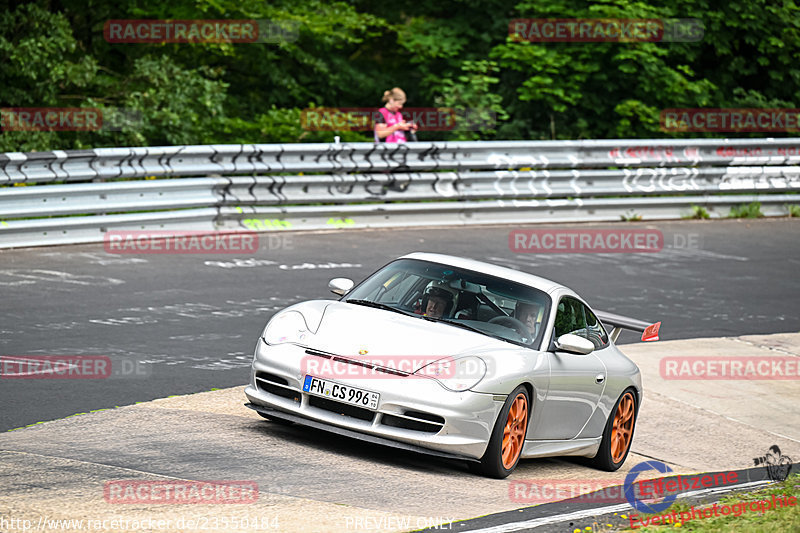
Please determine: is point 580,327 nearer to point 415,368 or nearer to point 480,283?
point 480,283

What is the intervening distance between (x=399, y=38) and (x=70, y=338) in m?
16.4

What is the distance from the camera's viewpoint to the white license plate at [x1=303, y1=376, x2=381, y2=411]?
732cm

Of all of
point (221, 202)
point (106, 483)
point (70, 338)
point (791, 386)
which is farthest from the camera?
point (221, 202)

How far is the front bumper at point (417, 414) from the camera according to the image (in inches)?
287

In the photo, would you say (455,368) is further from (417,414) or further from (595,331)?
(595,331)

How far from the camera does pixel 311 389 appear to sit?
24.5ft

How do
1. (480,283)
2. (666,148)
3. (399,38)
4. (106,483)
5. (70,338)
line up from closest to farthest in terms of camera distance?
(106,483), (480,283), (70,338), (666,148), (399,38)

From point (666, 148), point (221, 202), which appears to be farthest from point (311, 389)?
point (666, 148)
